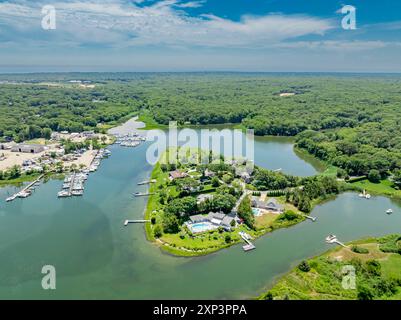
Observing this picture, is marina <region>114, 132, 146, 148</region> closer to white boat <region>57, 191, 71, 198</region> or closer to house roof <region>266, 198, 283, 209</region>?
white boat <region>57, 191, 71, 198</region>

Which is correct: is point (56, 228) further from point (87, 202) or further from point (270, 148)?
point (270, 148)

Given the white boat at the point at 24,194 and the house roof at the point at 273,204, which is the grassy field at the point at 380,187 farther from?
the white boat at the point at 24,194

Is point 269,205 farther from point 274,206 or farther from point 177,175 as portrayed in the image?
point 177,175

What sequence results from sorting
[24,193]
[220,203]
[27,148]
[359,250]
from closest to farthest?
1. [359,250]
2. [220,203]
3. [24,193]
4. [27,148]

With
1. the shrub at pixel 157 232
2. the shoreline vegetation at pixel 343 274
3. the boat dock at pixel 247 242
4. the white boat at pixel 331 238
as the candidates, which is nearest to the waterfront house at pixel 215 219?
the boat dock at pixel 247 242

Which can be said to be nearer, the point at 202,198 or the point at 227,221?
the point at 227,221

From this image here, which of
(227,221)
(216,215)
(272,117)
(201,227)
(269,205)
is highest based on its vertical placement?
(272,117)

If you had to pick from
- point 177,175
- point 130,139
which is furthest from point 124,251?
point 130,139
